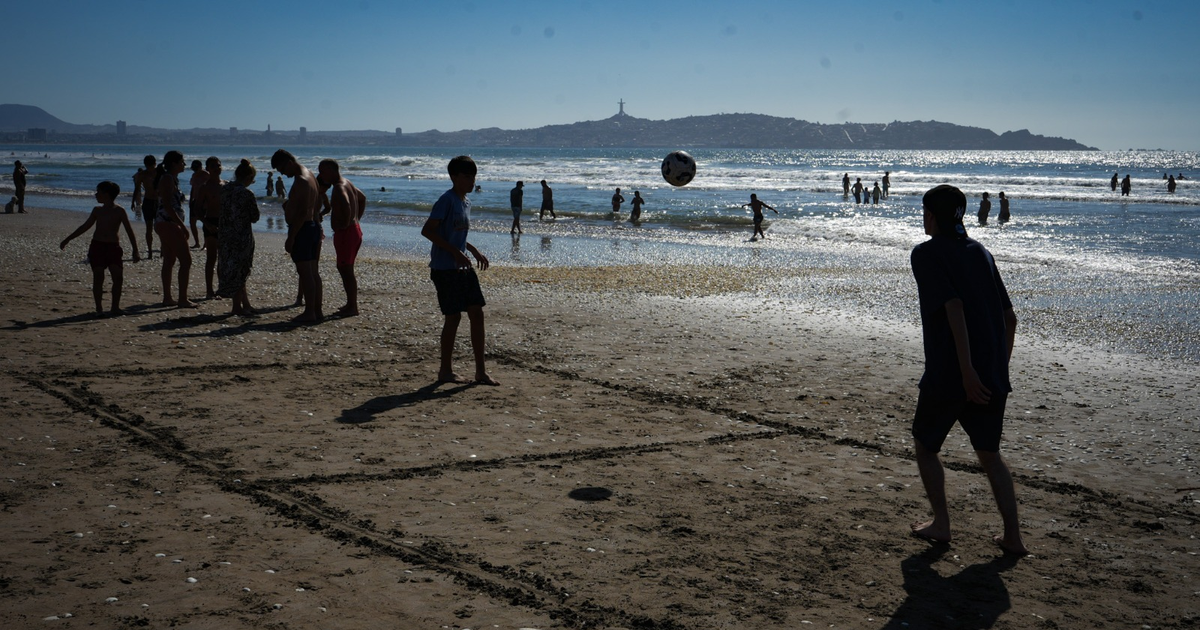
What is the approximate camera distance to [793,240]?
3014 cm

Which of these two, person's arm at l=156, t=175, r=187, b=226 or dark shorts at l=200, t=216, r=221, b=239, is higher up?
person's arm at l=156, t=175, r=187, b=226

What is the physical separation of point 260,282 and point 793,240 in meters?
19.2

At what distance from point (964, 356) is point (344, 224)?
26.5ft

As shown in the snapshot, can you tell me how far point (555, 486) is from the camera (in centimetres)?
555

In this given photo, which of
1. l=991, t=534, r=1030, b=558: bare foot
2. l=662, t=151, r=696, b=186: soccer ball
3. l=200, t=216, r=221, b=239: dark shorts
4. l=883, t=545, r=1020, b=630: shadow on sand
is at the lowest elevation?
l=883, t=545, r=1020, b=630: shadow on sand

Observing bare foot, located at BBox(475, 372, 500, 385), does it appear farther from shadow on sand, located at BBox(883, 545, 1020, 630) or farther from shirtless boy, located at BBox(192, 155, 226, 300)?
shirtless boy, located at BBox(192, 155, 226, 300)

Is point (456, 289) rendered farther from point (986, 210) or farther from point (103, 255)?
point (986, 210)

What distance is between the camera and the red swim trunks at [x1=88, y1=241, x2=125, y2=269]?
1051 centimetres

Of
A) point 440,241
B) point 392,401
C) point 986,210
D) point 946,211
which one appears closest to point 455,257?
point 440,241

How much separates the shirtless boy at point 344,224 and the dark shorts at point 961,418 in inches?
301

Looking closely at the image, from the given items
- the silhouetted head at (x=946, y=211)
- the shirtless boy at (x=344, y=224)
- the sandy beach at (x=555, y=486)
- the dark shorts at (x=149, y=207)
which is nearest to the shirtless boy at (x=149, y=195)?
the dark shorts at (x=149, y=207)

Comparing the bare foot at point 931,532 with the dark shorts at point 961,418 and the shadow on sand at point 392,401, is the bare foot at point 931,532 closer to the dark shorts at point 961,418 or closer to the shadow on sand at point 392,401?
the dark shorts at point 961,418

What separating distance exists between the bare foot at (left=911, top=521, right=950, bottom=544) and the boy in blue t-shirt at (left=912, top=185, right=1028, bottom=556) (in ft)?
1.03

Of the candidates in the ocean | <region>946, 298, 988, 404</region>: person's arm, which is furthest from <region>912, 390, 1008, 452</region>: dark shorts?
the ocean
